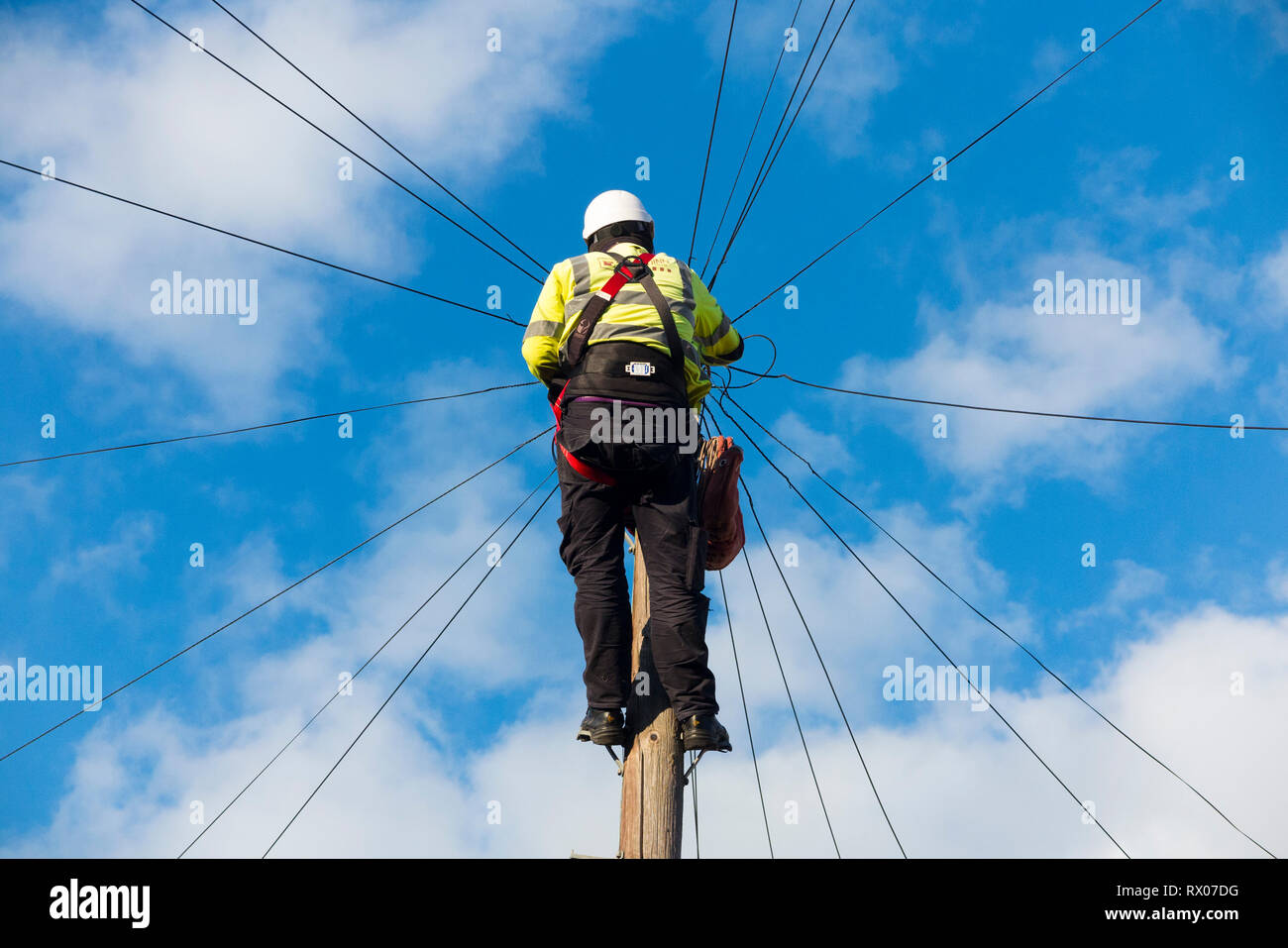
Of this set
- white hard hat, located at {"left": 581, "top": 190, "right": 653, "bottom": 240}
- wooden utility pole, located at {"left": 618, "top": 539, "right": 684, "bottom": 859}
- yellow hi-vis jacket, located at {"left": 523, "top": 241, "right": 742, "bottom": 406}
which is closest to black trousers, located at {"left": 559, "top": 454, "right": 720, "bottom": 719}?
wooden utility pole, located at {"left": 618, "top": 539, "right": 684, "bottom": 859}

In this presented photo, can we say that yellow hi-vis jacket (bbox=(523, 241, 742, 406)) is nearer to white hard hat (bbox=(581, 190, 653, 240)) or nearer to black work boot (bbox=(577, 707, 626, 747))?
white hard hat (bbox=(581, 190, 653, 240))

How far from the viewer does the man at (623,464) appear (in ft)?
15.7

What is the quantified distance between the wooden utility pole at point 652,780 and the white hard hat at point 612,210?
167 cm

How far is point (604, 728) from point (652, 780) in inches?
12.7

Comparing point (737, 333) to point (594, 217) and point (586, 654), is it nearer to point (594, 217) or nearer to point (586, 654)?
point (594, 217)

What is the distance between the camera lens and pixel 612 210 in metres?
5.43

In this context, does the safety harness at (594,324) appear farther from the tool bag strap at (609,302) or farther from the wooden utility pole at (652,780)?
the wooden utility pole at (652,780)

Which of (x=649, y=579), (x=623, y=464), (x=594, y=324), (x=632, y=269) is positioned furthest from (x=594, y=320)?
(x=649, y=579)

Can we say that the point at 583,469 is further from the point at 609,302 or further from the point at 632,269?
the point at 632,269

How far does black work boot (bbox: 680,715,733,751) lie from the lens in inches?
A: 187

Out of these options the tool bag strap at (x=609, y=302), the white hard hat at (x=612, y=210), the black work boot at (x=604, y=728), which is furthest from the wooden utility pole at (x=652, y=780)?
the white hard hat at (x=612, y=210)
